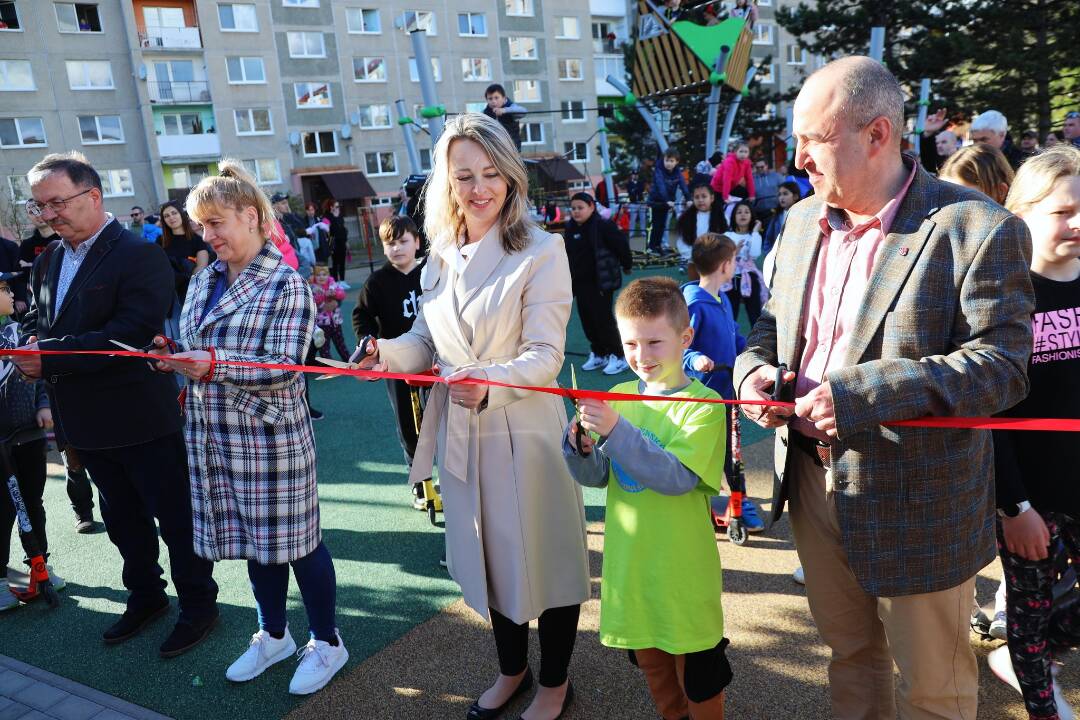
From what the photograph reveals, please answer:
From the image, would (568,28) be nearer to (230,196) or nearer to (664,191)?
(664,191)

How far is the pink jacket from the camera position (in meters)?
12.9

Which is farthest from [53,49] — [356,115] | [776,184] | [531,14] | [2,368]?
[2,368]

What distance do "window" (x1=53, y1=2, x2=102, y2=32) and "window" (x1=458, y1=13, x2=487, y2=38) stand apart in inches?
710

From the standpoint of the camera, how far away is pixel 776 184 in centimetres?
1422

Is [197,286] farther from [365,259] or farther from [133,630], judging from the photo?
[365,259]

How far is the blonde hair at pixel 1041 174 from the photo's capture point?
2.18m

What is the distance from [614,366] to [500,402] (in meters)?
5.92

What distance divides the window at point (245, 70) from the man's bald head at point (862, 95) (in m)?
41.6

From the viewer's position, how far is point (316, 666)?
3176mm

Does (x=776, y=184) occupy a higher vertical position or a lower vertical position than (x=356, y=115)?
lower

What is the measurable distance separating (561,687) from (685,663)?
63 cm

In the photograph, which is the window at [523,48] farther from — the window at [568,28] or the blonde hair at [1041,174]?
the blonde hair at [1041,174]

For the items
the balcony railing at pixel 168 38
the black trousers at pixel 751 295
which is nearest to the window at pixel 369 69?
the balcony railing at pixel 168 38

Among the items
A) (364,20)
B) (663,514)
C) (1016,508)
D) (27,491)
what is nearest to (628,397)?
(663,514)
